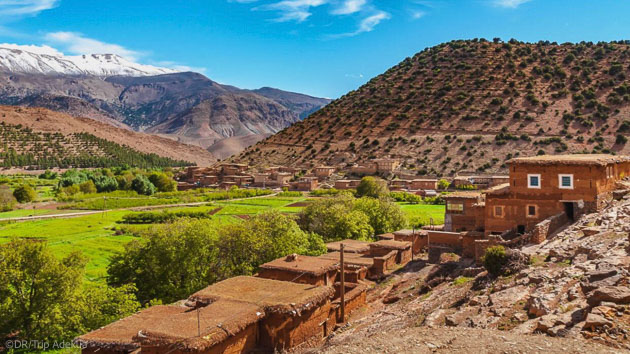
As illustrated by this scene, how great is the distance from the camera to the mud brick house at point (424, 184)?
62747 mm

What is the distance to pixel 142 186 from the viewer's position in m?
79.9

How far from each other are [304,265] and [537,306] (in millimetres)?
10522

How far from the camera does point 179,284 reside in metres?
22.8

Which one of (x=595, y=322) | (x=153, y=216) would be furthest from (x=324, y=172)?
(x=595, y=322)

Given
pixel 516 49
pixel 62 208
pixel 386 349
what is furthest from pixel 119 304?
pixel 516 49

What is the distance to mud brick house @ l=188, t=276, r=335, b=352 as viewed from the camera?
41.3 ft

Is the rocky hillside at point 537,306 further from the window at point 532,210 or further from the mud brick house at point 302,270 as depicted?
the mud brick house at point 302,270

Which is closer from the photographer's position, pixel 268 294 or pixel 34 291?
pixel 268 294

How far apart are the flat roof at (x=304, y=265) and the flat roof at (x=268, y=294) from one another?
2749 mm

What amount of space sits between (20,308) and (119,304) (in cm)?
428

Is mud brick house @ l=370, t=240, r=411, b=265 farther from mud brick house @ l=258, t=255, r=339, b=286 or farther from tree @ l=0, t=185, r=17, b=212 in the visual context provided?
tree @ l=0, t=185, r=17, b=212

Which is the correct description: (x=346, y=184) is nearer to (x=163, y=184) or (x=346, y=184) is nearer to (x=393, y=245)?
(x=163, y=184)

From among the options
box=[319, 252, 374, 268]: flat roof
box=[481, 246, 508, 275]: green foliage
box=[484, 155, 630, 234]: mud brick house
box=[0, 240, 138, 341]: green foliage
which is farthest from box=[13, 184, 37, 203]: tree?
box=[481, 246, 508, 275]: green foliage

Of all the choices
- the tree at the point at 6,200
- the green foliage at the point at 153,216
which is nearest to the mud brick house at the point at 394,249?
the green foliage at the point at 153,216
